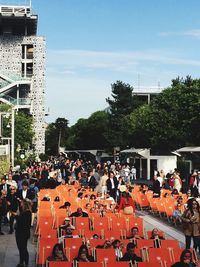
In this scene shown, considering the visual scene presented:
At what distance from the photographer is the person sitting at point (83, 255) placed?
12031 mm

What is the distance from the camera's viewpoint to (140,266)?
37.8ft

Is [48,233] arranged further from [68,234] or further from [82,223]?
[82,223]

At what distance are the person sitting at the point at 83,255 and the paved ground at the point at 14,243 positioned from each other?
2.45 metres

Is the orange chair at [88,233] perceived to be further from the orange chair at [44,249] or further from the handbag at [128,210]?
the handbag at [128,210]

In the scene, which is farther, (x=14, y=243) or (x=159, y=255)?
(x=14, y=243)

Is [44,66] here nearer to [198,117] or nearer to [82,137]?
[82,137]

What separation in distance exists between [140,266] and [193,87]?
122ft

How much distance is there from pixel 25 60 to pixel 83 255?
85.0 meters

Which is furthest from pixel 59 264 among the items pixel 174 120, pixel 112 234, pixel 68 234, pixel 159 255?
pixel 174 120

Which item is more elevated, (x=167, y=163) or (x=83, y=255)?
(x=167, y=163)

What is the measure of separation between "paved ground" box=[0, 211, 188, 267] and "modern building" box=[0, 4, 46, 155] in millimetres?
69293

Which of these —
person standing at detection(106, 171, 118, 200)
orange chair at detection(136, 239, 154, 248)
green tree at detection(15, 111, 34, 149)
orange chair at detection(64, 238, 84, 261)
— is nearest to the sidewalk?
orange chair at detection(64, 238, 84, 261)

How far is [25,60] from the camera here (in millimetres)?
95062

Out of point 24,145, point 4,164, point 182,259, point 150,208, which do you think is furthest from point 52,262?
point 24,145
